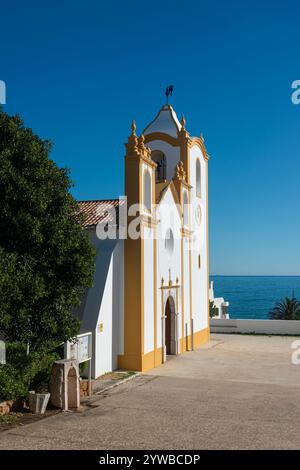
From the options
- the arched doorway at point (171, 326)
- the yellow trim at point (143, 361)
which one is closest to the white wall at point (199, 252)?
the arched doorway at point (171, 326)

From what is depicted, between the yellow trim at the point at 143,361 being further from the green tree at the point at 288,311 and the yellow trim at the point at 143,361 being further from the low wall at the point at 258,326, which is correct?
the green tree at the point at 288,311

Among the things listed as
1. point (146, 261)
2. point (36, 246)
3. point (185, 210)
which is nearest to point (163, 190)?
point (185, 210)

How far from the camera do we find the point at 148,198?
786 inches

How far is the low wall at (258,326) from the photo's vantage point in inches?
1243

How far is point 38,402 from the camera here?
11.9 metres

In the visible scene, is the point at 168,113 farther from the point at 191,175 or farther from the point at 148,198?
the point at 148,198

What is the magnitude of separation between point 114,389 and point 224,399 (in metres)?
3.49

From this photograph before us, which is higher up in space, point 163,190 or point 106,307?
point 163,190

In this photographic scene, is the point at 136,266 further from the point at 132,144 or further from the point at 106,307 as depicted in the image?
the point at 132,144

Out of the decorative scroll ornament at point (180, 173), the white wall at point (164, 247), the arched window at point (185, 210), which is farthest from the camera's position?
the arched window at point (185, 210)

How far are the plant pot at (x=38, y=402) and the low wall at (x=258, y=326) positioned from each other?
2226 cm

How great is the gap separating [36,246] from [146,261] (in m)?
7.33

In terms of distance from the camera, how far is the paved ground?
973 cm

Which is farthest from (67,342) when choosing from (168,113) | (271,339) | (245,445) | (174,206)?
(271,339)
